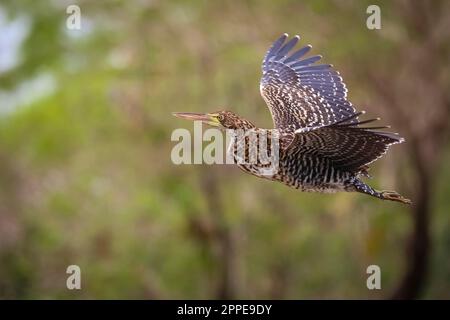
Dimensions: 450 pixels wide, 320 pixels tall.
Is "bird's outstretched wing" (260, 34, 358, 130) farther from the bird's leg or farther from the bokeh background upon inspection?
the bokeh background

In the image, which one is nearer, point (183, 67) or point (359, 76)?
point (359, 76)

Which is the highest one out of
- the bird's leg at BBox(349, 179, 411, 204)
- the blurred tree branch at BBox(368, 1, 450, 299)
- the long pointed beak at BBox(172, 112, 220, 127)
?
the blurred tree branch at BBox(368, 1, 450, 299)

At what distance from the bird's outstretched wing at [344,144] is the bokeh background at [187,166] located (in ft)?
39.4

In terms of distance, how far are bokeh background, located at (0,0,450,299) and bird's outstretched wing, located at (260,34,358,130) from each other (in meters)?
10.2

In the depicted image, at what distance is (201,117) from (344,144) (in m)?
0.72

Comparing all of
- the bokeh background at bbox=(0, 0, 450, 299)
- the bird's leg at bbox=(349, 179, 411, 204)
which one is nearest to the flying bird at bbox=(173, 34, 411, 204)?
the bird's leg at bbox=(349, 179, 411, 204)

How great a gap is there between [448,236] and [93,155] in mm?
8098

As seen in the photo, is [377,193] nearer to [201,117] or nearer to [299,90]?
[201,117]

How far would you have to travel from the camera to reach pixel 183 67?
2023 centimetres

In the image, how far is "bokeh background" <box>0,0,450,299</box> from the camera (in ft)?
55.4

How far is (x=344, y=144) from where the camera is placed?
4.31 metres

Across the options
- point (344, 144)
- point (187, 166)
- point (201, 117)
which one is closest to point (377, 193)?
point (344, 144)

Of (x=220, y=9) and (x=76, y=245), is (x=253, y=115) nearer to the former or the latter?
(x=220, y=9)
